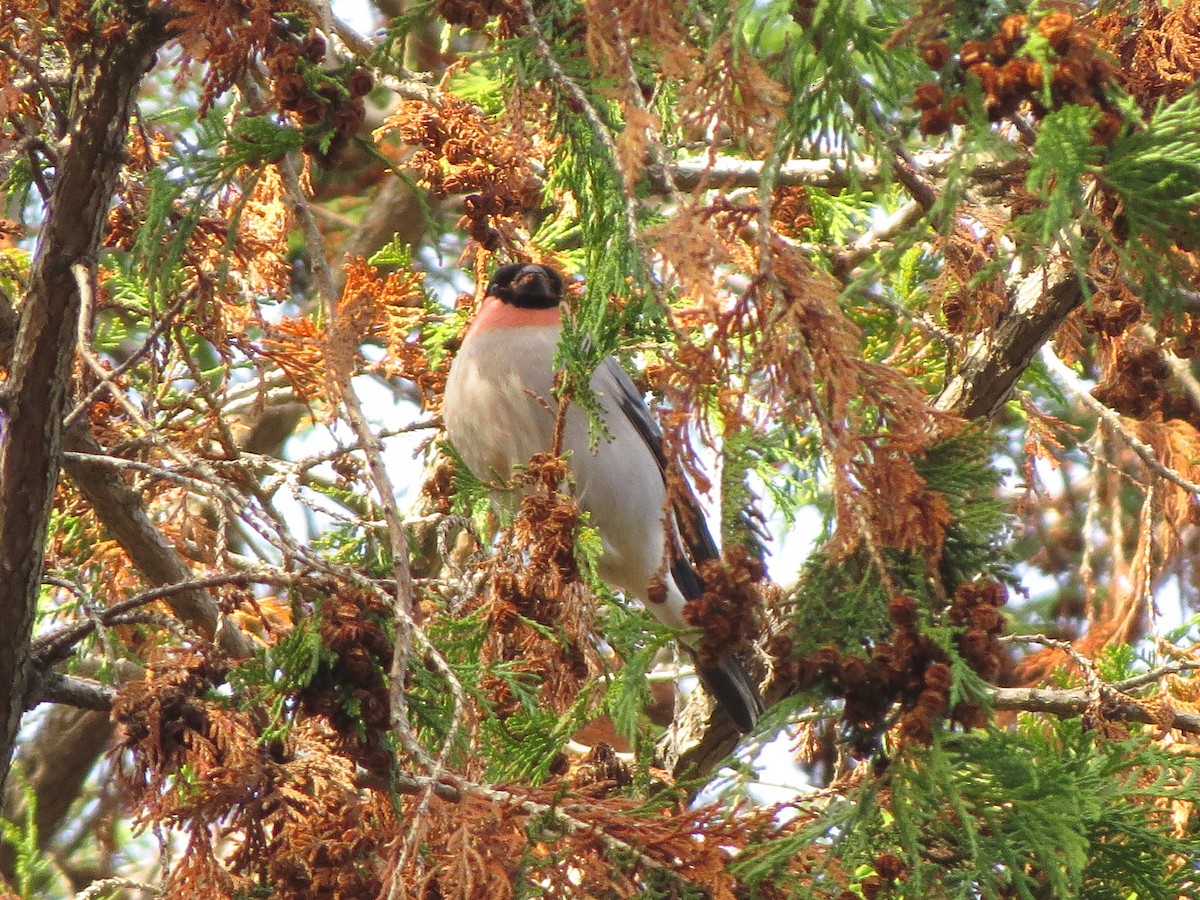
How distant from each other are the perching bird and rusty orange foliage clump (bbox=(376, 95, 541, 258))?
0.35 meters

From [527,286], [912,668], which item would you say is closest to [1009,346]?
[912,668]

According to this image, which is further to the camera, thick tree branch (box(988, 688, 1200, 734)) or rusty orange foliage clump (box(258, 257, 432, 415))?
thick tree branch (box(988, 688, 1200, 734))

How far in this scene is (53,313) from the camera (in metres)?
2.78

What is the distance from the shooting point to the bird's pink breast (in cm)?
431

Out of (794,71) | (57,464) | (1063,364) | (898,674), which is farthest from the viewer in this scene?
(1063,364)

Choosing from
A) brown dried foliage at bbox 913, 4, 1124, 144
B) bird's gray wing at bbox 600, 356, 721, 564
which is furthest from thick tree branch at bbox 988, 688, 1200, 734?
brown dried foliage at bbox 913, 4, 1124, 144

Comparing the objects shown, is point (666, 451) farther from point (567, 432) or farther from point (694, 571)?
point (567, 432)

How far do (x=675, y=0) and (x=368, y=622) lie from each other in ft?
3.72

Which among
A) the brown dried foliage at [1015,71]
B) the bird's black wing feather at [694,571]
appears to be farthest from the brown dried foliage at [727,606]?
the bird's black wing feather at [694,571]

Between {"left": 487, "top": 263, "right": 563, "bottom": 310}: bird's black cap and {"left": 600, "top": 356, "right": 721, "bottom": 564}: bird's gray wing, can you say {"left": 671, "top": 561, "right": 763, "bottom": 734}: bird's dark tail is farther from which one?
{"left": 487, "top": 263, "right": 563, "bottom": 310}: bird's black cap

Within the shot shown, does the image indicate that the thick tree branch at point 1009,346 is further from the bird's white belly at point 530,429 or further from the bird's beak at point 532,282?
the bird's beak at point 532,282

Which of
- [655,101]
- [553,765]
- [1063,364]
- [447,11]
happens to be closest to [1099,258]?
[655,101]

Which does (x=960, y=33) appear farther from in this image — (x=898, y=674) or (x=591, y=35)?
(x=898, y=674)

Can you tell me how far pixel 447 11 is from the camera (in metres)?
2.49
